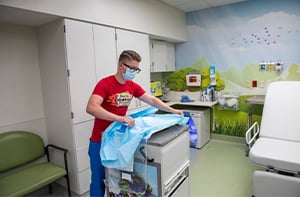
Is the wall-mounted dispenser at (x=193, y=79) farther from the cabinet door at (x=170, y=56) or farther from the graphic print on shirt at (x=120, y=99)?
the graphic print on shirt at (x=120, y=99)

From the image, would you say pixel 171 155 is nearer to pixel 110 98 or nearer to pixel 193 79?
pixel 110 98

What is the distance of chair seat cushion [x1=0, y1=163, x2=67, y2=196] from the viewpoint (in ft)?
6.22

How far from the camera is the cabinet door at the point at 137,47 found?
2.85 m

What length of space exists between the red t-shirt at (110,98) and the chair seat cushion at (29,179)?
0.80 m

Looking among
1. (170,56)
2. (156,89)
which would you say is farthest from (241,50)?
(156,89)

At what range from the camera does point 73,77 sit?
2.29 m

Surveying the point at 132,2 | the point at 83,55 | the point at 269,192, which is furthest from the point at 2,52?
the point at 269,192

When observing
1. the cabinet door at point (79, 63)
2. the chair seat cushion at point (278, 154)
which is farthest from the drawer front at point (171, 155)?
the cabinet door at point (79, 63)

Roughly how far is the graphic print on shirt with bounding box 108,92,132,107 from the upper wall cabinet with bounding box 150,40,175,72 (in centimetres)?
217

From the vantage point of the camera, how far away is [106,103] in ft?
5.66

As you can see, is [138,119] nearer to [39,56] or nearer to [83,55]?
[83,55]

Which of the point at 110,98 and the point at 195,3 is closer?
the point at 110,98

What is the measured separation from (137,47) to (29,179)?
216 cm

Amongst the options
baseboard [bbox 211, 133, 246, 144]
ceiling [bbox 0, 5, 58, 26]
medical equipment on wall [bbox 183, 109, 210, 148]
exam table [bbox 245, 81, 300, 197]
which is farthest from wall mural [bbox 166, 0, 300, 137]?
Result: ceiling [bbox 0, 5, 58, 26]
